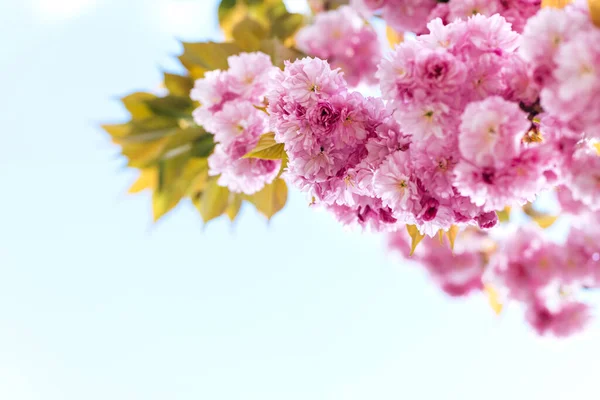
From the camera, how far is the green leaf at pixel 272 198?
1708 millimetres

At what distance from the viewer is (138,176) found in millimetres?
2105

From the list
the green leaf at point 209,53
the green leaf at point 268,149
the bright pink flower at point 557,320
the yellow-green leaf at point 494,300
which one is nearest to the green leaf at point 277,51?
the green leaf at point 209,53

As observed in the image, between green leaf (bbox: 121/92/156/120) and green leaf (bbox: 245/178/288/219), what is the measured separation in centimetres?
58

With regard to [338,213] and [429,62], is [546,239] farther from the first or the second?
[429,62]

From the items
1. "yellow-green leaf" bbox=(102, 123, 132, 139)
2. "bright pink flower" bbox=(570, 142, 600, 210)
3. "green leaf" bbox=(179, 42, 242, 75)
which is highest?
"green leaf" bbox=(179, 42, 242, 75)

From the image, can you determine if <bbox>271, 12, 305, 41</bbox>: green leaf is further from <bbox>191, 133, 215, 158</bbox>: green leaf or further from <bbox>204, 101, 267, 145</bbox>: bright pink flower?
<bbox>204, 101, 267, 145</bbox>: bright pink flower

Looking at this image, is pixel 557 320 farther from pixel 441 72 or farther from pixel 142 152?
pixel 441 72

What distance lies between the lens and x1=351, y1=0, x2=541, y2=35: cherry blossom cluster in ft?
4.88

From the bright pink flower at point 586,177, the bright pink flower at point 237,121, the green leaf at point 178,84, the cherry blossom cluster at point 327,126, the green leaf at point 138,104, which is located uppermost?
the green leaf at point 178,84

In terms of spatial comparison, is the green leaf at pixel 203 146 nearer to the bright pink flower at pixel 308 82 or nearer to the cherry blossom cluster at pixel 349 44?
the cherry blossom cluster at pixel 349 44

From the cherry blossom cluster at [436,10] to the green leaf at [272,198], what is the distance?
0.66 metres

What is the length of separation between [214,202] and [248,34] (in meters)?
0.60

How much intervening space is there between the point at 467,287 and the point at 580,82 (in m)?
3.27

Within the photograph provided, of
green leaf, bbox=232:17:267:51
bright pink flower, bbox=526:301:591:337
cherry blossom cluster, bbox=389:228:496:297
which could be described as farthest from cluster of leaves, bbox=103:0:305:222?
bright pink flower, bbox=526:301:591:337
